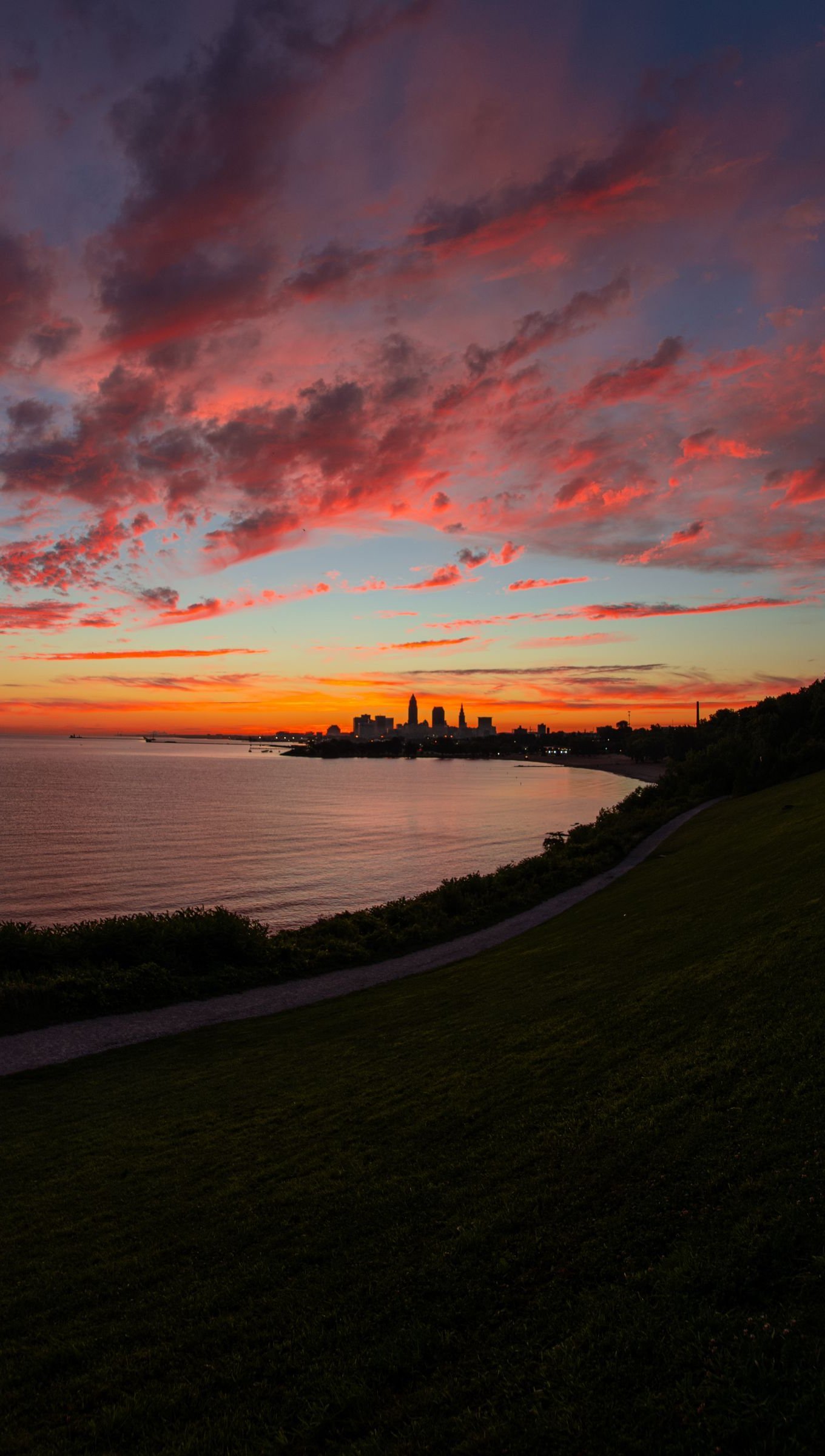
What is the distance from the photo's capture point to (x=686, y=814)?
2584 inches

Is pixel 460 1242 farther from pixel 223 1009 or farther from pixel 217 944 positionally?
pixel 217 944

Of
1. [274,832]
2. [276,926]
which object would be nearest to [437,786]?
[274,832]

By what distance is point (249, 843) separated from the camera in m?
70.5

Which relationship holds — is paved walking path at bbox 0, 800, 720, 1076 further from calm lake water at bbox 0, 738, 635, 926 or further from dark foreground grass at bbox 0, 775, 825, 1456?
calm lake water at bbox 0, 738, 635, 926

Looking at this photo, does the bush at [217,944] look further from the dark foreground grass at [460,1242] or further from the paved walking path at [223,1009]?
the dark foreground grass at [460,1242]

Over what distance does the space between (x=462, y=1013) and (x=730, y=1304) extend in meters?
12.1

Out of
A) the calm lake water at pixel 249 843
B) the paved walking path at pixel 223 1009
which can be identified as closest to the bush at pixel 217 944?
the paved walking path at pixel 223 1009

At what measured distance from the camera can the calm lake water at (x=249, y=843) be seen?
45.8 metres

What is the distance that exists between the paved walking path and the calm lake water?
1300cm

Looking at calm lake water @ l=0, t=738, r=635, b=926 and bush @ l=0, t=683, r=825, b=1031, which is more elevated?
bush @ l=0, t=683, r=825, b=1031

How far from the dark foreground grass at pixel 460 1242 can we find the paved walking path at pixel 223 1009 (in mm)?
3744

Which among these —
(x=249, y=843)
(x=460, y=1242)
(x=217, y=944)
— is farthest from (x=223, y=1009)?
(x=249, y=843)

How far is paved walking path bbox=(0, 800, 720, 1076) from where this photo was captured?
1912cm

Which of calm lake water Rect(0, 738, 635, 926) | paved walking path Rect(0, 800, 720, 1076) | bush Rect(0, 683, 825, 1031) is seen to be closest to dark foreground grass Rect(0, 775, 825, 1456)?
paved walking path Rect(0, 800, 720, 1076)
